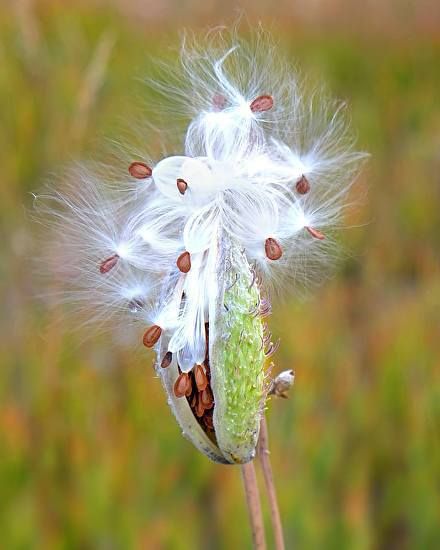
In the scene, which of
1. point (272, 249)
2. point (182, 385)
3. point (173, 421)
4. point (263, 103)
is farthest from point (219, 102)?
point (173, 421)

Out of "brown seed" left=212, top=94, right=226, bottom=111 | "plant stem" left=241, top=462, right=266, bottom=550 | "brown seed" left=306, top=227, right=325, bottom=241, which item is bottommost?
"plant stem" left=241, top=462, right=266, bottom=550

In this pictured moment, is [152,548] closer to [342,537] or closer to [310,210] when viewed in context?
[342,537]

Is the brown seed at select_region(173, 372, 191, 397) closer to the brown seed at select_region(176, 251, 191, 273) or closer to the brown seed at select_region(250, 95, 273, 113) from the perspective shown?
the brown seed at select_region(176, 251, 191, 273)

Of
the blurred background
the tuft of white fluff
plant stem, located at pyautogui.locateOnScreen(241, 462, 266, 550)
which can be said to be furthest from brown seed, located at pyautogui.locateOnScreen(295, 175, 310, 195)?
plant stem, located at pyautogui.locateOnScreen(241, 462, 266, 550)

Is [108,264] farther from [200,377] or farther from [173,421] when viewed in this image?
[173,421]

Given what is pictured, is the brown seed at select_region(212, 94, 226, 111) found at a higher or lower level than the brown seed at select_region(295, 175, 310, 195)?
higher

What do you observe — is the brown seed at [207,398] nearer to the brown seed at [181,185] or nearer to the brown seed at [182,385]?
the brown seed at [182,385]

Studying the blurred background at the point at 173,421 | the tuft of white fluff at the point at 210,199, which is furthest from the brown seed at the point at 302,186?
the blurred background at the point at 173,421
